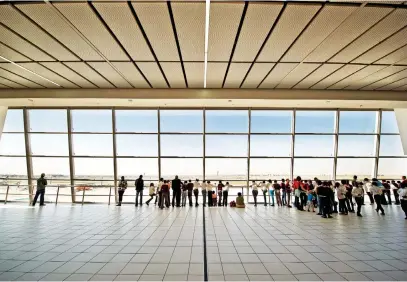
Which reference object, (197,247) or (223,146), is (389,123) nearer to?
(223,146)

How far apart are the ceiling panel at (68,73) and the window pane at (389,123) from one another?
41.3 feet

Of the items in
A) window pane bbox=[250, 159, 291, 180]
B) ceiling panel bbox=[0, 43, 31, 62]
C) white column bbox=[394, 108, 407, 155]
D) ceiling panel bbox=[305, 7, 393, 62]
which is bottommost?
window pane bbox=[250, 159, 291, 180]

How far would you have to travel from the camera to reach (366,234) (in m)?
5.40

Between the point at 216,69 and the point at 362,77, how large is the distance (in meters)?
4.19

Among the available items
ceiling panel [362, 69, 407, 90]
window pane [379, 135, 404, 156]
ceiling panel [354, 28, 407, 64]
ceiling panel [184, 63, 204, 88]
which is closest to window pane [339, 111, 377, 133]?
window pane [379, 135, 404, 156]

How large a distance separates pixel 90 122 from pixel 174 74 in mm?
6113

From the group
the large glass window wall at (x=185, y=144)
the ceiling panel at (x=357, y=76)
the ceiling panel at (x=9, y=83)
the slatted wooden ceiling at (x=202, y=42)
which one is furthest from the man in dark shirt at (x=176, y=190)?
the ceiling panel at (x=357, y=76)

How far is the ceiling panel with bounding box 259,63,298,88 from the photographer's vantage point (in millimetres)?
5660

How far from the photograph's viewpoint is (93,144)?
1055 cm

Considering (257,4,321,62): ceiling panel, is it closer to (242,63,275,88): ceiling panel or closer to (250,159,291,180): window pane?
(242,63,275,88): ceiling panel

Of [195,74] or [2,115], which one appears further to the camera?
[2,115]

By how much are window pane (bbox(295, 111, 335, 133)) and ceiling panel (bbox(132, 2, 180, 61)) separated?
24.9 feet

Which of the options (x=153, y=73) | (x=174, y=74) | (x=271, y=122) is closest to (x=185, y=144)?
(x=271, y=122)

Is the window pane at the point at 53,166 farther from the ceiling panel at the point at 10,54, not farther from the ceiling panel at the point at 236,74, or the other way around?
the ceiling panel at the point at 236,74
